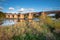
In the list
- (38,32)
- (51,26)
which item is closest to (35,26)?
(38,32)

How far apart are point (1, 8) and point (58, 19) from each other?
833 millimetres

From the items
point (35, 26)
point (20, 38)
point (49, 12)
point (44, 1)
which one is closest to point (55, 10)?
point (49, 12)

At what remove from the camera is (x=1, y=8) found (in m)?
1.58

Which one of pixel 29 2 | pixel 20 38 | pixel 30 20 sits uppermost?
pixel 29 2

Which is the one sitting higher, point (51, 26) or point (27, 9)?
point (27, 9)

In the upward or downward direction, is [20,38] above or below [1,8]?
below

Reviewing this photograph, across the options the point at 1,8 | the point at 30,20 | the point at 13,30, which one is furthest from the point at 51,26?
the point at 1,8

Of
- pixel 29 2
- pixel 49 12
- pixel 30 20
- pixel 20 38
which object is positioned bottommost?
pixel 20 38

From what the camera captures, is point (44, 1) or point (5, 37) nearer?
point (5, 37)

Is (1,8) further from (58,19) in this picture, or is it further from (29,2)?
(58,19)

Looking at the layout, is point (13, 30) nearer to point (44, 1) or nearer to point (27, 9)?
point (27, 9)

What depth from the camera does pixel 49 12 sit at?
158cm

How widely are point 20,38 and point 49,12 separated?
1.82 ft

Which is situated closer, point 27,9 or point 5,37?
point 5,37
